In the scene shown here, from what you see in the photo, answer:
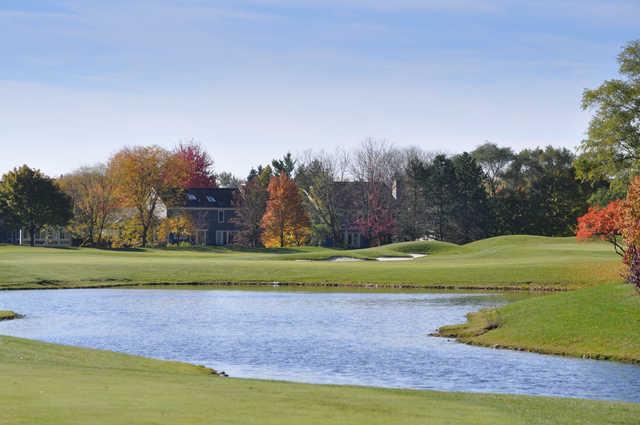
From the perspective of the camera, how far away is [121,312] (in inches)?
2194

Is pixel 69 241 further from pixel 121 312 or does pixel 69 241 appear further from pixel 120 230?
pixel 121 312

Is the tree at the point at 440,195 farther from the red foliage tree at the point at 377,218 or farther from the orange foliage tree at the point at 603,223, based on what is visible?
the orange foliage tree at the point at 603,223

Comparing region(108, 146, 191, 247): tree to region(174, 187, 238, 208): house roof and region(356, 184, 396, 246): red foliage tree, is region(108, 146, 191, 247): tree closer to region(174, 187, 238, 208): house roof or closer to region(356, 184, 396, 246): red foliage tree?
region(174, 187, 238, 208): house roof

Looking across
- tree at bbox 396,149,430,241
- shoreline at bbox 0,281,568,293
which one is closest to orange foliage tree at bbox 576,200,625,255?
shoreline at bbox 0,281,568,293

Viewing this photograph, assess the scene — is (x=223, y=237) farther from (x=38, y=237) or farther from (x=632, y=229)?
(x=632, y=229)

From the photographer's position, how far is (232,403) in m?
20.6

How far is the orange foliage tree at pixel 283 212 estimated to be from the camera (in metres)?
149

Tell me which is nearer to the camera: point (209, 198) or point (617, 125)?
point (617, 125)

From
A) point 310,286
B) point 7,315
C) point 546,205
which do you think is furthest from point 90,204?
point 7,315

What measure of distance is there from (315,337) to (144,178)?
101m

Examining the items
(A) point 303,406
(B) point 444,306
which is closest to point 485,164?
(B) point 444,306

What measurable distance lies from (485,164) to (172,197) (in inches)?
2076

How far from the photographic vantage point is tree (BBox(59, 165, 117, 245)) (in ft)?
476

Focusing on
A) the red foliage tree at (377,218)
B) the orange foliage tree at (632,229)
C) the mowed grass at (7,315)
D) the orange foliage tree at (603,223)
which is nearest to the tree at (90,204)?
the red foliage tree at (377,218)
